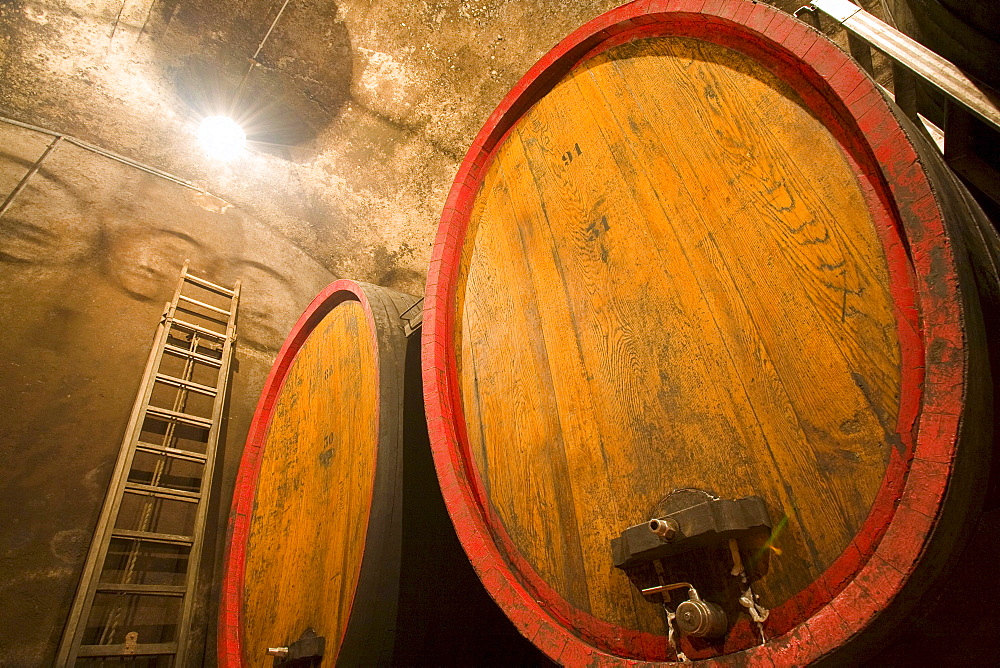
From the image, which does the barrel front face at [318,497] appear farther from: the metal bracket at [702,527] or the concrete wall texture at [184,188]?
the concrete wall texture at [184,188]

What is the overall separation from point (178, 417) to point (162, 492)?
400 millimetres

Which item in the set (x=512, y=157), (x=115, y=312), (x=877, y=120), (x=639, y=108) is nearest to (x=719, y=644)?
(x=877, y=120)

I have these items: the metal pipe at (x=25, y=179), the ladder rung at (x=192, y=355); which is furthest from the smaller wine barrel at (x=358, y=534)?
the metal pipe at (x=25, y=179)

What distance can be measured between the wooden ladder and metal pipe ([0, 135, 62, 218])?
87cm

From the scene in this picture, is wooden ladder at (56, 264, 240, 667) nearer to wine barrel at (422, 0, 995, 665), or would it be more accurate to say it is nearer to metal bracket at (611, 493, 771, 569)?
wine barrel at (422, 0, 995, 665)

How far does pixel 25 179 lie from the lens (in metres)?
2.86

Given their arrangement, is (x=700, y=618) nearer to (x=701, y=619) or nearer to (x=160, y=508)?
(x=701, y=619)

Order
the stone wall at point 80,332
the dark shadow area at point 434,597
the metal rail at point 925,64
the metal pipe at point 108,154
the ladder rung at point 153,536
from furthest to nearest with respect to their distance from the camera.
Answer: the metal pipe at point 108,154 < the ladder rung at point 153,536 < the stone wall at point 80,332 < the dark shadow area at point 434,597 < the metal rail at point 925,64

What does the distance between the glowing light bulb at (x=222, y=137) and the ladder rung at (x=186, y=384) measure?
1843 mm

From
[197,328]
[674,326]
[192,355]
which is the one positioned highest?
[197,328]

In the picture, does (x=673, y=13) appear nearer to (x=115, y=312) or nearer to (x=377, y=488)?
(x=377, y=488)

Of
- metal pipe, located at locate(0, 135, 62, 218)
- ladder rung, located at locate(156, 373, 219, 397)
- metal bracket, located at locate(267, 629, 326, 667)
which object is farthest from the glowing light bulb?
metal bracket, located at locate(267, 629, 326, 667)

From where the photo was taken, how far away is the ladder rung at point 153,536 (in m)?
2.34

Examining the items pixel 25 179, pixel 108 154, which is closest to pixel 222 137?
pixel 108 154
